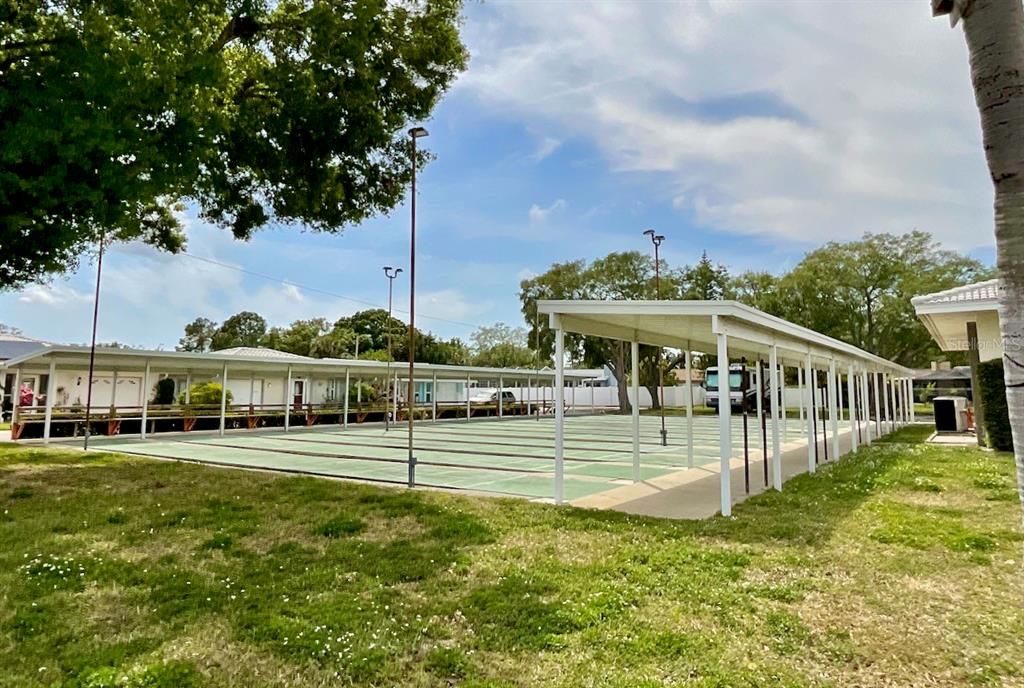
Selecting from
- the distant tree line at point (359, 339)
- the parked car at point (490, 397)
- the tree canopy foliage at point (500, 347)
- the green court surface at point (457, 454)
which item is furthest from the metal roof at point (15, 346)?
the tree canopy foliage at point (500, 347)

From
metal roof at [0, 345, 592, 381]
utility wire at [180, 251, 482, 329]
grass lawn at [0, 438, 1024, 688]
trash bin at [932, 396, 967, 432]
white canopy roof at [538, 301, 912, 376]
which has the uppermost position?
utility wire at [180, 251, 482, 329]

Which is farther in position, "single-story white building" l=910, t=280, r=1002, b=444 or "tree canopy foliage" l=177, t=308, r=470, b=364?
"tree canopy foliage" l=177, t=308, r=470, b=364

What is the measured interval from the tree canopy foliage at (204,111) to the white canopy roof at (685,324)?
500cm

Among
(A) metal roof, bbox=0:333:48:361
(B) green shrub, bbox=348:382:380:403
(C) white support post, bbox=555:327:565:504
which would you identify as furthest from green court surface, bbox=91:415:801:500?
(A) metal roof, bbox=0:333:48:361

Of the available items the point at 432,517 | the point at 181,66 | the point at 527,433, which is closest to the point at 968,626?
the point at 432,517

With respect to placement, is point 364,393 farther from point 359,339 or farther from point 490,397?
point 359,339

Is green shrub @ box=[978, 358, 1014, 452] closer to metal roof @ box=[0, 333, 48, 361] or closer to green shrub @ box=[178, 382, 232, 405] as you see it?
green shrub @ box=[178, 382, 232, 405]

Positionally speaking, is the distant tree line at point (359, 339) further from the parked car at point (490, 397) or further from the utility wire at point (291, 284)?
the parked car at point (490, 397)

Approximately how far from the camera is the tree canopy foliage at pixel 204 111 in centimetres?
618

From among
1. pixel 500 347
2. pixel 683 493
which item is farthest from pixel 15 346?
pixel 683 493

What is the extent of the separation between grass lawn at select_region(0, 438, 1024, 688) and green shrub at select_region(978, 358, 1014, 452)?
505 cm

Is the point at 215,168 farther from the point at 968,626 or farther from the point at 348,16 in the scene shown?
the point at 968,626

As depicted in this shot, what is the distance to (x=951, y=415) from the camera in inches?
621

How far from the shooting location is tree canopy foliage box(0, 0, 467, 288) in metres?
6.18
